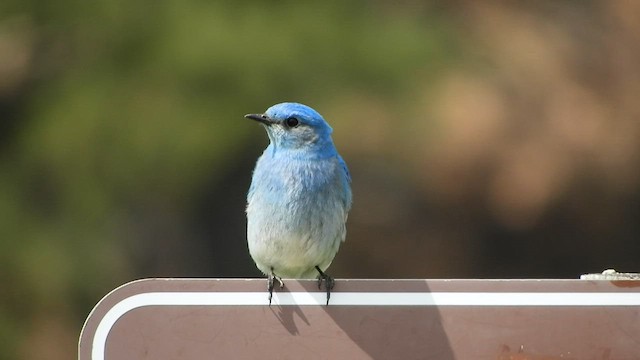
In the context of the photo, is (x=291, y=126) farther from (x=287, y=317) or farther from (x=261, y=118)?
(x=287, y=317)

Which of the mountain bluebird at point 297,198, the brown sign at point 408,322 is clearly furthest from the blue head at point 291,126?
the brown sign at point 408,322

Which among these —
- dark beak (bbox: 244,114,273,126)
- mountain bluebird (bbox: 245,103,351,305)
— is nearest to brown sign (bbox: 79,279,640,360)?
mountain bluebird (bbox: 245,103,351,305)

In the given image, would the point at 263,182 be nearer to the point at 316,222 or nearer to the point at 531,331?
the point at 316,222

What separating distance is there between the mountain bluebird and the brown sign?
37.5 inches

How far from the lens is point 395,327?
283cm

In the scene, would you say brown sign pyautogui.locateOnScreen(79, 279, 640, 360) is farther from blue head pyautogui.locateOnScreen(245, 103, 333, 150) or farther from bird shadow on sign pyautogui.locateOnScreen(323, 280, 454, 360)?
blue head pyautogui.locateOnScreen(245, 103, 333, 150)

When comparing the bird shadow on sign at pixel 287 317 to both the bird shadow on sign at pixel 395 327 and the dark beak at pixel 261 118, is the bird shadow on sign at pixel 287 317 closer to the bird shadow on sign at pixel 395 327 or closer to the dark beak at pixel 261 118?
the bird shadow on sign at pixel 395 327

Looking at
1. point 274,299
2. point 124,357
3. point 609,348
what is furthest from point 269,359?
point 609,348

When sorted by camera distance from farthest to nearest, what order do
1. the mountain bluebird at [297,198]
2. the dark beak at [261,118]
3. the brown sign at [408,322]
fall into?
1. the dark beak at [261,118]
2. the mountain bluebird at [297,198]
3. the brown sign at [408,322]

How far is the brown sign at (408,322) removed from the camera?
9.16 ft

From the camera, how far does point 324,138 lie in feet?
13.9

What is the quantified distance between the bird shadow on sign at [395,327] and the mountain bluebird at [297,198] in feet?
3.06

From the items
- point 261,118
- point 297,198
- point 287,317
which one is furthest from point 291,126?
point 287,317

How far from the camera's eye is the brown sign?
2791 millimetres
